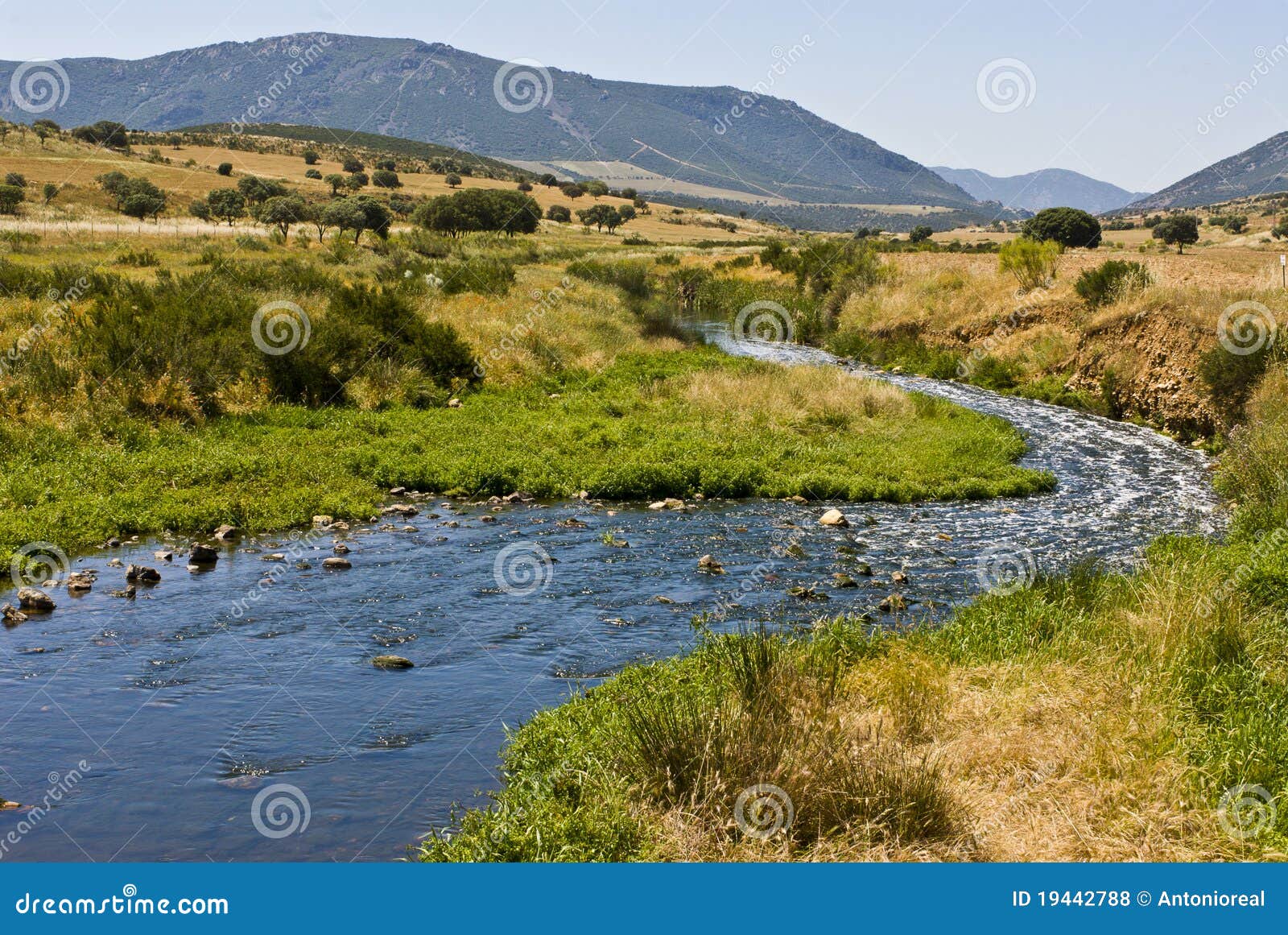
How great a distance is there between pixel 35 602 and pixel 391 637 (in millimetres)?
4153

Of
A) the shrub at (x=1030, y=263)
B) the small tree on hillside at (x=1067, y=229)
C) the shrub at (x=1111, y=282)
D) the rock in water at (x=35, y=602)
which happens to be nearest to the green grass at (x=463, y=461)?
the rock in water at (x=35, y=602)

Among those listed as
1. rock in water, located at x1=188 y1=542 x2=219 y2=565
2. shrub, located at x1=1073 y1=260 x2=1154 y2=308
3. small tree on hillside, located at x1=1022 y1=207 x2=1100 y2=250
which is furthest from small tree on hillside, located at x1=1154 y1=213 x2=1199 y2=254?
rock in water, located at x1=188 y1=542 x2=219 y2=565

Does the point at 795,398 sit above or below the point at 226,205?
below

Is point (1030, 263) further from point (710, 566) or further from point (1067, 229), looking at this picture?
point (1067, 229)

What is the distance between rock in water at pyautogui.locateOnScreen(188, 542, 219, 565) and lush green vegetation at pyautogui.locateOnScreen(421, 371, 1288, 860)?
6.76 m

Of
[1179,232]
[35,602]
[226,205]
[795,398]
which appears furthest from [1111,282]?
[226,205]

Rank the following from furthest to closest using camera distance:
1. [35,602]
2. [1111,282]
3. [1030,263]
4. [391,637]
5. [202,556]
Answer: [1030,263] → [1111,282] → [202,556] → [35,602] → [391,637]

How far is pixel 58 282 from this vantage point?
25016 mm

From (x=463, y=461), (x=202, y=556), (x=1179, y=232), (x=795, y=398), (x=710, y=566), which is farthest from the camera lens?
(x=1179, y=232)

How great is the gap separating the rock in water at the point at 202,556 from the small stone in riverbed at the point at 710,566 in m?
6.45

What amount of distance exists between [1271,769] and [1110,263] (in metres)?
26.8

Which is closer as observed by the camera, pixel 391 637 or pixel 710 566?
pixel 391 637

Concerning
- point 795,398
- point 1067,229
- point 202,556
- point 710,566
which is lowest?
point 202,556

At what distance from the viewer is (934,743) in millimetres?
6887
